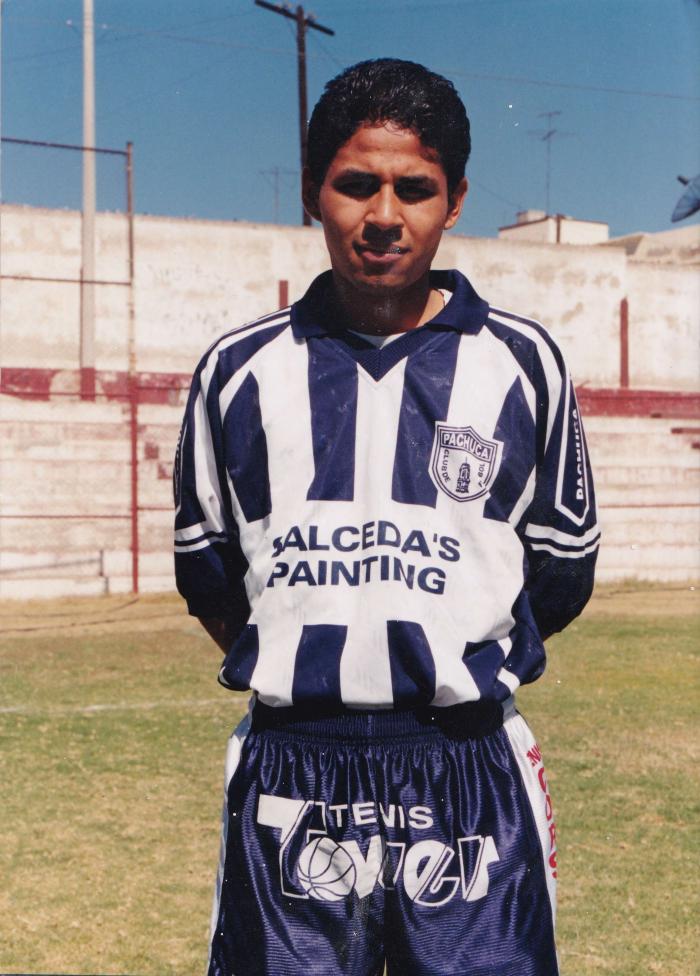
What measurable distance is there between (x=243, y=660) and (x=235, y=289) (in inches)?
927

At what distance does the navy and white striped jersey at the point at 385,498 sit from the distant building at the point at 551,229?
1411 inches

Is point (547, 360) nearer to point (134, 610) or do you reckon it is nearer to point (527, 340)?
point (527, 340)

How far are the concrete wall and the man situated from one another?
21.8 meters

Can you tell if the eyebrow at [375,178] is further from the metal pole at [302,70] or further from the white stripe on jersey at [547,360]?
the metal pole at [302,70]

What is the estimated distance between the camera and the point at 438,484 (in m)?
2.12

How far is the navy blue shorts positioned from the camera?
80.3 inches

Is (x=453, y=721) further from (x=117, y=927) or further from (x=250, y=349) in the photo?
(x=117, y=927)

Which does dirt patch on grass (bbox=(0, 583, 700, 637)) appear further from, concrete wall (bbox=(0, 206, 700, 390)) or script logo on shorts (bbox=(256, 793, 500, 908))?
script logo on shorts (bbox=(256, 793, 500, 908))

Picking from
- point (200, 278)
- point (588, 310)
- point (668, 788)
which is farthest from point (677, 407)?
point (668, 788)

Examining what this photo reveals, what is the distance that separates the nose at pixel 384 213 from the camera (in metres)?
2.14

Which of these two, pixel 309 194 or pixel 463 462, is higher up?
pixel 309 194

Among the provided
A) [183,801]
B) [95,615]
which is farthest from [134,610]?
[183,801]

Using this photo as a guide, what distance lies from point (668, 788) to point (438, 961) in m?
4.66

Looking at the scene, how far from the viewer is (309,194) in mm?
2330
